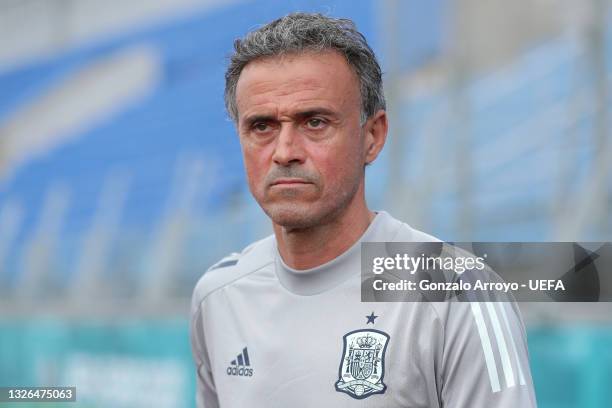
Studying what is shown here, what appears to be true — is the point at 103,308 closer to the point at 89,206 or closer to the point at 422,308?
the point at 89,206

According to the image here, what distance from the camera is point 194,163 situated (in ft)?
17.4

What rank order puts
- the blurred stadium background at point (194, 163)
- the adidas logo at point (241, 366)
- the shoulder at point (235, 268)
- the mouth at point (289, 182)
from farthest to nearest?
the blurred stadium background at point (194, 163) < the shoulder at point (235, 268) < the adidas logo at point (241, 366) < the mouth at point (289, 182)

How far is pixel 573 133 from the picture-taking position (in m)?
3.79

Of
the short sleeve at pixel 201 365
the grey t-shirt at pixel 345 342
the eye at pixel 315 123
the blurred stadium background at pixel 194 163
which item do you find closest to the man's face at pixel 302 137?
the eye at pixel 315 123

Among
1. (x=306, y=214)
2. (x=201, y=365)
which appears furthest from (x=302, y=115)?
(x=201, y=365)

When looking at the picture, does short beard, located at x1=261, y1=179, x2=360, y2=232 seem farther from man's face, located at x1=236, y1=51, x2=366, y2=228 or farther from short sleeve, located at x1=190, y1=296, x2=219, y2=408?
short sleeve, located at x1=190, y1=296, x2=219, y2=408

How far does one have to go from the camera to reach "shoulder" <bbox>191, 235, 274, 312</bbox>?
1771 mm

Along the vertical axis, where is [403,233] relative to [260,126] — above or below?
below

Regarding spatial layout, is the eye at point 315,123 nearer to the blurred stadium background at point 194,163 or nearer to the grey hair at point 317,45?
the grey hair at point 317,45

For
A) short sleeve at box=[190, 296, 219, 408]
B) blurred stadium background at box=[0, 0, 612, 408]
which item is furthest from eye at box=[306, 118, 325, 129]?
blurred stadium background at box=[0, 0, 612, 408]

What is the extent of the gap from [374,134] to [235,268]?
1.23 feet

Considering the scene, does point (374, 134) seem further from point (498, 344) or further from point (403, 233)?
point (498, 344)

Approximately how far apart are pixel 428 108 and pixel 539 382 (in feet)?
4.82

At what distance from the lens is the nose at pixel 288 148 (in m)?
1.53
